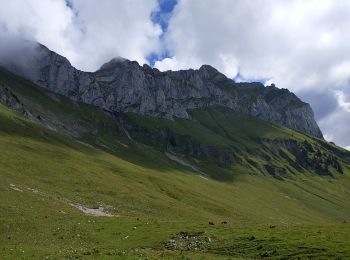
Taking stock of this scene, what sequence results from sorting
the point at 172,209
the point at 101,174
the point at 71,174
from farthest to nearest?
the point at 101,174, the point at 71,174, the point at 172,209

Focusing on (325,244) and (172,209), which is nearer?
(325,244)

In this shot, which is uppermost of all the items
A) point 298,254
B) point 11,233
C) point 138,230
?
point 298,254

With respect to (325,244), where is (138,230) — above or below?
below

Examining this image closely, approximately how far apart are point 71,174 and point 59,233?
208ft

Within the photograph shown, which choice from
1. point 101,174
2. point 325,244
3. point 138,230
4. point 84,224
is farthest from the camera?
point 101,174

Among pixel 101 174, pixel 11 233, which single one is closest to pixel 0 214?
pixel 11 233

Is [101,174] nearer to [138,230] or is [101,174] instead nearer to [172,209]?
[172,209]

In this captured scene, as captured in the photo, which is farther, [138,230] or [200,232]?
[138,230]

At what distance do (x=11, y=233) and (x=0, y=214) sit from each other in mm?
9346

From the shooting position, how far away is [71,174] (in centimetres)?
10981

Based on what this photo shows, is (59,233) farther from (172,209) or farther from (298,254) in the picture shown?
(172,209)

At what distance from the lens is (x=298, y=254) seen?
33.7m

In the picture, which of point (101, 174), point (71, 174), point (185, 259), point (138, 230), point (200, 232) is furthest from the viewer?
point (101, 174)

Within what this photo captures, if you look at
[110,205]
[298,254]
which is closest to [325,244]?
[298,254]
